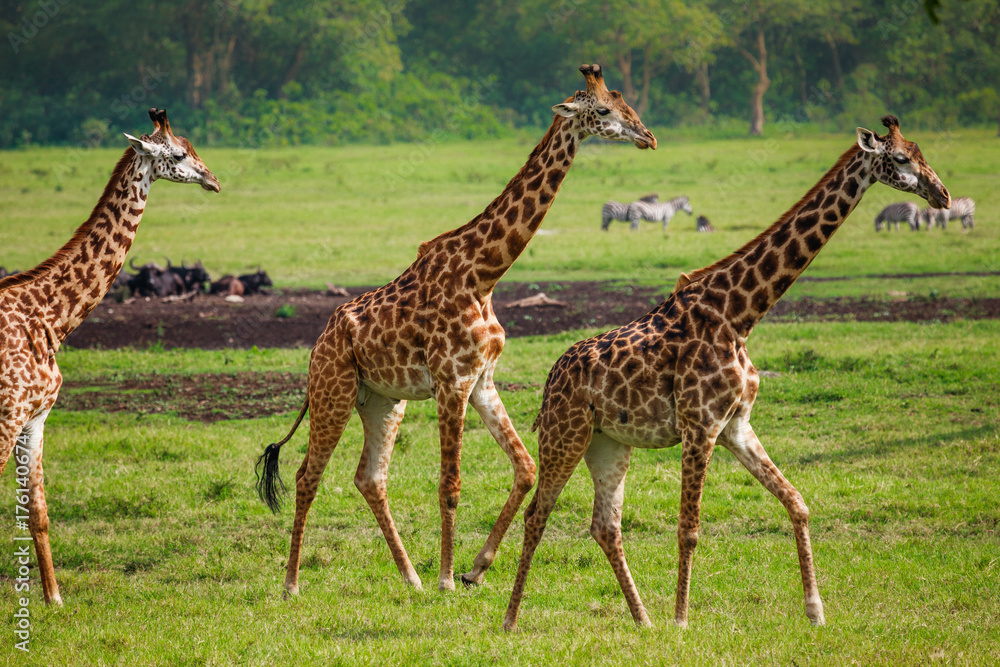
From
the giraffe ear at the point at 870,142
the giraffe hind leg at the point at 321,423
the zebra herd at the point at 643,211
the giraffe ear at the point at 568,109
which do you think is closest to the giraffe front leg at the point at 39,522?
the giraffe hind leg at the point at 321,423

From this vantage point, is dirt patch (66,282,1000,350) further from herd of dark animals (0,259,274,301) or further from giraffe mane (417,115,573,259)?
giraffe mane (417,115,573,259)

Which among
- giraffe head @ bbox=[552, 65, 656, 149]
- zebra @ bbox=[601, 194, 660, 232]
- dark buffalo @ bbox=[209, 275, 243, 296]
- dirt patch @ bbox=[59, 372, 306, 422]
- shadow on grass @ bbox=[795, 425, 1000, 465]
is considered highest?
giraffe head @ bbox=[552, 65, 656, 149]

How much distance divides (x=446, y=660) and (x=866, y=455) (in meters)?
5.70

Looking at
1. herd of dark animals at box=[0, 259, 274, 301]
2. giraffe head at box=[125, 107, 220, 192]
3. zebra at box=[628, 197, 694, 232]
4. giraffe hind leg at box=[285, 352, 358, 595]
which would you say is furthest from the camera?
zebra at box=[628, 197, 694, 232]

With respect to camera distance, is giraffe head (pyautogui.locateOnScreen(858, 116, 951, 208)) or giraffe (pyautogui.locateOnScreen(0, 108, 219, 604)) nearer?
giraffe head (pyautogui.locateOnScreen(858, 116, 951, 208))

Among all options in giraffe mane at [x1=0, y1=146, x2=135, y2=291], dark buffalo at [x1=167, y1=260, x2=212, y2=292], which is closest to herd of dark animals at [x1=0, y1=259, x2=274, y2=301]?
dark buffalo at [x1=167, y1=260, x2=212, y2=292]

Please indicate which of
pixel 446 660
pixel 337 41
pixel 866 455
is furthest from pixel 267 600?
pixel 337 41

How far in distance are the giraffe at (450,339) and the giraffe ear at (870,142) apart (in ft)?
4.67

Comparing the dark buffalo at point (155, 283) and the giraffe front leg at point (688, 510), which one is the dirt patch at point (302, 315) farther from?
the giraffe front leg at point (688, 510)

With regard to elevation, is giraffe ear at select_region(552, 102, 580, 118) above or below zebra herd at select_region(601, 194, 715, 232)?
above

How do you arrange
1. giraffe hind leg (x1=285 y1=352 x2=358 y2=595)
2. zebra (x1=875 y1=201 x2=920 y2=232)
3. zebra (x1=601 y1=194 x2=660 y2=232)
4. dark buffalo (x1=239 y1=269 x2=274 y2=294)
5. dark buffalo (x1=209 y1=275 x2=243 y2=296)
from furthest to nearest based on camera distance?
1. zebra (x1=601 y1=194 x2=660 y2=232)
2. zebra (x1=875 y1=201 x2=920 y2=232)
3. dark buffalo (x1=239 y1=269 x2=274 y2=294)
4. dark buffalo (x1=209 y1=275 x2=243 y2=296)
5. giraffe hind leg (x1=285 y1=352 x2=358 y2=595)

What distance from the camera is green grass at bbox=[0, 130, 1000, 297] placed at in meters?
24.4

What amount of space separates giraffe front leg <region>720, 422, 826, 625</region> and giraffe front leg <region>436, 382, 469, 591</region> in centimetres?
196

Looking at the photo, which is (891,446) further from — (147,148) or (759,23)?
(759,23)
